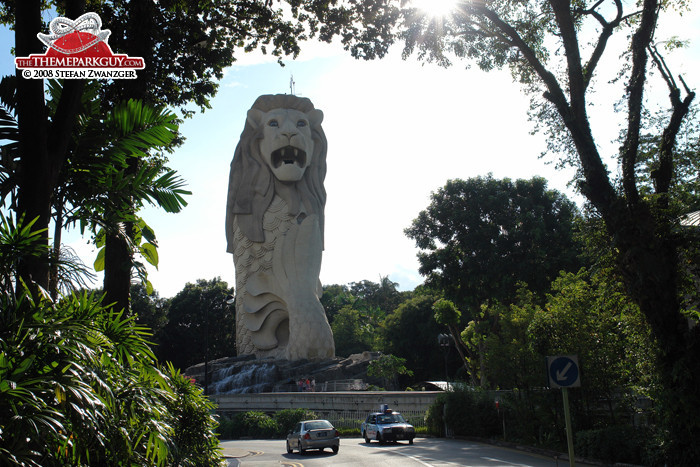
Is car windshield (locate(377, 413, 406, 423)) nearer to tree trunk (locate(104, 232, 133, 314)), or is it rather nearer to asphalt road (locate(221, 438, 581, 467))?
asphalt road (locate(221, 438, 581, 467))

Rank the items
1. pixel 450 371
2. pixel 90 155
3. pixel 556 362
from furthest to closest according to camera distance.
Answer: pixel 450 371
pixel 556 362
pixel 90 155

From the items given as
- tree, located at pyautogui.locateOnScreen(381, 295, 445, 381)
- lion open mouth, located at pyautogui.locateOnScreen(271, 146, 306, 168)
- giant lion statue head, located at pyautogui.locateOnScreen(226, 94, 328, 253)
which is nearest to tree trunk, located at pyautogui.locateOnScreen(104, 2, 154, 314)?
giant lion statue head, located at pyautogui.locateOnScreen(226, 94, 328, 253)

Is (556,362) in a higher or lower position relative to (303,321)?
lower

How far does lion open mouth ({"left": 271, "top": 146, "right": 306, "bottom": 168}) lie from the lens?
35.1m

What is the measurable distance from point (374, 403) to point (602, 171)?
47.3 ft

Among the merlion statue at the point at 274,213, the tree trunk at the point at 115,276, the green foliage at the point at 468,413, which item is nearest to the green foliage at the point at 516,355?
the green foliage at the point at 468,413

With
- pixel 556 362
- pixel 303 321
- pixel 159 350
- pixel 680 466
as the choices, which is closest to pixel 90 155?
pixel 556 362

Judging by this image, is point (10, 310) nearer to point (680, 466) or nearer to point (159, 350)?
point (680, 466)

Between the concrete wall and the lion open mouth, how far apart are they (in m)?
13.9

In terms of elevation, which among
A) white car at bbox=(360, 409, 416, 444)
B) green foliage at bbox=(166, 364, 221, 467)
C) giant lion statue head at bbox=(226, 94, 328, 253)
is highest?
giant lion statue head at bbox=(226, 94, 328, 253)

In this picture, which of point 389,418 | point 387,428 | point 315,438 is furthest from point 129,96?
point 389,418

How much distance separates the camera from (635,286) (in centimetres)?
912

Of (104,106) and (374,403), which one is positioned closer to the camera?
(104,106)

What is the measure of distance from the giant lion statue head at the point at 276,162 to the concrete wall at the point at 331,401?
1154 centimetres
